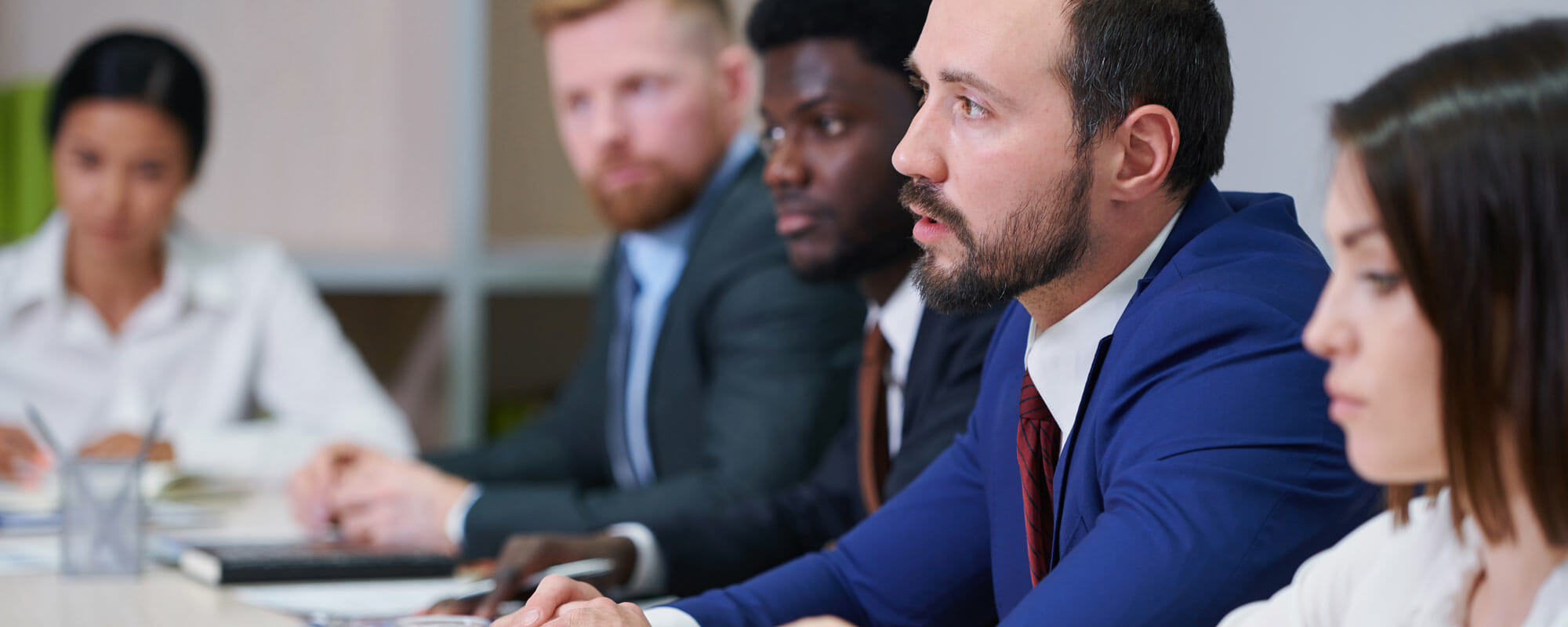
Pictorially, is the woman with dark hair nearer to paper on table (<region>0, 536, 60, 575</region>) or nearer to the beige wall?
paper on table (<region>0, 536, 60, 575</region>)

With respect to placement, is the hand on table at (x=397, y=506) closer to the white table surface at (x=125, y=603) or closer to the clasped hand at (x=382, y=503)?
the clasped hand at (x=382, y=503)

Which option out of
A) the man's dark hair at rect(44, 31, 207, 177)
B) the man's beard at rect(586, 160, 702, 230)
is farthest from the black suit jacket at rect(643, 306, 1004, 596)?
the man's dark hair at rect(44, 31, 207, 177)

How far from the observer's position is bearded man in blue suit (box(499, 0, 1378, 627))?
68 centimetres

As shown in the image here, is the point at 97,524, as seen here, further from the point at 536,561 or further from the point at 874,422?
the point at 874,422

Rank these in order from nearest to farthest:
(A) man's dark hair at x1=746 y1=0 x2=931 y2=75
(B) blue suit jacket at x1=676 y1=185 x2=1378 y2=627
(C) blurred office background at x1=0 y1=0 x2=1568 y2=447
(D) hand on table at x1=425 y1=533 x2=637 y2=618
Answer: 1. (B) blue suit jacket at x1=676 y1=185 x2=1378 y2=627
2. (D) hand on table at x1=425 y1=533 x2=637 y2=618
3. (A) man's dark hair at x1=746 y1=0 x2=931 y2=75
4. (C) blurred office background at x1=0 y1=0 x2=1568 y2=447

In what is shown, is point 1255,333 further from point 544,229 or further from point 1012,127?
point 544,229

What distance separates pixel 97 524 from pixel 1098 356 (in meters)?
0.93

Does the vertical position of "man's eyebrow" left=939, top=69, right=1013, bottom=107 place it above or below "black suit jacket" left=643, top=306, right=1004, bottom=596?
above

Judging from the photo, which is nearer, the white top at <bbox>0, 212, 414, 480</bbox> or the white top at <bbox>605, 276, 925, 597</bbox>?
the white top at <bbox>605, 276, 925, 597</bbox>

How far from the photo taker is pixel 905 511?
0.97m

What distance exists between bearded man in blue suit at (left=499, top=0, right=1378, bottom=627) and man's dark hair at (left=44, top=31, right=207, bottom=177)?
1508 millimetres

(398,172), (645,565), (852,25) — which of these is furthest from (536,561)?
(398,172)

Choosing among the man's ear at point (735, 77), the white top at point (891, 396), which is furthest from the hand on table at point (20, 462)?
the man's ear at point (735, 77)

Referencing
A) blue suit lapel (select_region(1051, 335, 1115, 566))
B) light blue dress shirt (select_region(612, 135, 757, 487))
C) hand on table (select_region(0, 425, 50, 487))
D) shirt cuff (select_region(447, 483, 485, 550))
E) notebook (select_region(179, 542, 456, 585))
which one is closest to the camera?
blue suit lapel (select_region(1051, 335, 1115, 566))
